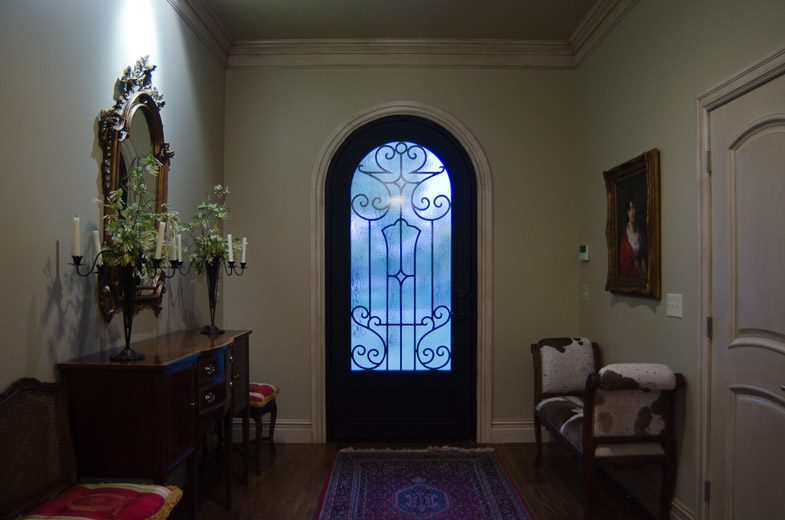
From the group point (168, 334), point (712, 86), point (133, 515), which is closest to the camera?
point (133, 515)

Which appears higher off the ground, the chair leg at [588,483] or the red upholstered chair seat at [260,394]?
the red upholstered chair seat at [260,394]

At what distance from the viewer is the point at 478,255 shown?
4.40 m

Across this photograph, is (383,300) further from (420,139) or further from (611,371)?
(611,371)

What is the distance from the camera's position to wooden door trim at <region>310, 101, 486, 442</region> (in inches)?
172

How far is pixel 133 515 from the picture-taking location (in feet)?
6.27

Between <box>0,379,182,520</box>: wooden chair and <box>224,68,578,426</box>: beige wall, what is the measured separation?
2256mm

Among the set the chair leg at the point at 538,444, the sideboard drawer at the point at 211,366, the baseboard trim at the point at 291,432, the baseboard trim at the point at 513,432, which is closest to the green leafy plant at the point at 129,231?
the sideboard drawer at the point at 211,366

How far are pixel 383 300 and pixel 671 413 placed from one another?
2.20 metres

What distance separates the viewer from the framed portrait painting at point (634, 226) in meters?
3.13

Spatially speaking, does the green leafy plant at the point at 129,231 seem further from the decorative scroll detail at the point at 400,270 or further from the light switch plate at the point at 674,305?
the light switch plate at the point at 674,305

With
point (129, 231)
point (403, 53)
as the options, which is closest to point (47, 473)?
point (129, 231)

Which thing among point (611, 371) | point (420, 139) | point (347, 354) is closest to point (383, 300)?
point (347, 354)

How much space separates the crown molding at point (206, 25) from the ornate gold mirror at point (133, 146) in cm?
80

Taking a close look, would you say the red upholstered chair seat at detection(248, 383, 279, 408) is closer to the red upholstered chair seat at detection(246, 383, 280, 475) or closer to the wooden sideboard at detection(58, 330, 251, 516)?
the red upholstered chair seat at detection(246, 383, 280, 475)
